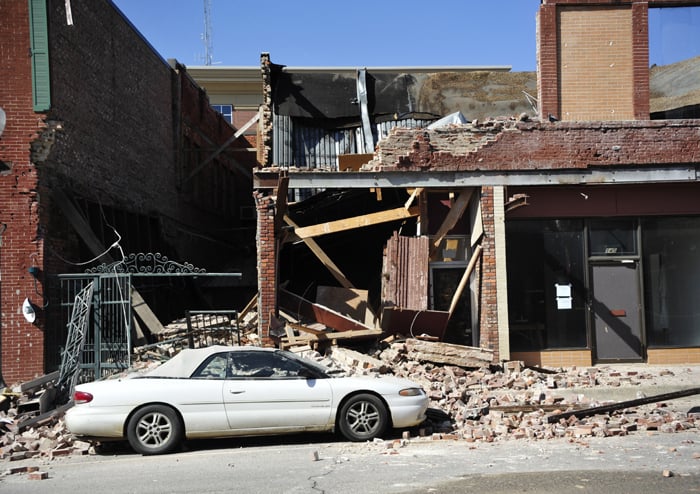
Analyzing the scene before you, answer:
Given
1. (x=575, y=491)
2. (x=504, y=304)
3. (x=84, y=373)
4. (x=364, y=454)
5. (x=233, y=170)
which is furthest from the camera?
(x=233, y=170)

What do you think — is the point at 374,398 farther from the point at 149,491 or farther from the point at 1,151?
the point at 1,151

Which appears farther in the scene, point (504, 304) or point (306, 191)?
point (306, 191)

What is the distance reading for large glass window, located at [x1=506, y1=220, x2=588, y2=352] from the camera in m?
14.3

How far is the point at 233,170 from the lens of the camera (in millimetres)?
28438

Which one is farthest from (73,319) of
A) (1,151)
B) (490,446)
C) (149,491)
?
(490,446)

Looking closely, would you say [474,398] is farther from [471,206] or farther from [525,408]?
[471,206]

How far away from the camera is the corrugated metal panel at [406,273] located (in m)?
13.6

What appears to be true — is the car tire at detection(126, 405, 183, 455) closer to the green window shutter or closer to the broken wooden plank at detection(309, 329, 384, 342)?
the broken wooden plank at detection(309, 329, 384, 342)

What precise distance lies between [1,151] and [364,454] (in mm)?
9004

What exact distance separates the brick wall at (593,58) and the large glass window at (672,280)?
261 centimetres

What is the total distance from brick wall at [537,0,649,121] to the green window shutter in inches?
394

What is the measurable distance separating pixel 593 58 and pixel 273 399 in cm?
1080

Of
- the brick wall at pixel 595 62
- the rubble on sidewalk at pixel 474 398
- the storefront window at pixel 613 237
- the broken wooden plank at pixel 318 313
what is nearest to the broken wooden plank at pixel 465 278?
the rubble on sidewalk at pixel 474 398

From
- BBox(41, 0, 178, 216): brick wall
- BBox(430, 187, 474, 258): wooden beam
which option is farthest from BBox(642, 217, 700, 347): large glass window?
BBox(41, 0, 178, 216): brick wall
